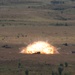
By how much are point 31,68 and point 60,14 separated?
7226 cm

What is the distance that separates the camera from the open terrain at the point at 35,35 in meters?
47.8

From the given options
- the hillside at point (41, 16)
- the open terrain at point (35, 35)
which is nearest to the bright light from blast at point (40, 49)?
the open terrain at point (35, 35)

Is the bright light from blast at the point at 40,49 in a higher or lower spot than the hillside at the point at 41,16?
higher

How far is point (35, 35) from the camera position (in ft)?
270

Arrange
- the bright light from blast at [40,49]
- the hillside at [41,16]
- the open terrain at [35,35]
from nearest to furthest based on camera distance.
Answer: the open terrain at [35,35] → the bright light from blast at [40,49] → the hillside at [41,16]

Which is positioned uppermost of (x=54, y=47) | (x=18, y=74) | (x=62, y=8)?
(x=18, y=74)

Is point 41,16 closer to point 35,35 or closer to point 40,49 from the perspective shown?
point 35,35

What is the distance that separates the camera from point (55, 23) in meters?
104

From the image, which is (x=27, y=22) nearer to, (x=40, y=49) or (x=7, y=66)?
(x=40, y=49)

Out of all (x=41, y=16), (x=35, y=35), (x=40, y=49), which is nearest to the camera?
(x=40, y=49)

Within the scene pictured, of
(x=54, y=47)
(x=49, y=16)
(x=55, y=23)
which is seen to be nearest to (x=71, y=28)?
(x=55, y=23)

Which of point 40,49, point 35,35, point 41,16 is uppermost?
point 40,49

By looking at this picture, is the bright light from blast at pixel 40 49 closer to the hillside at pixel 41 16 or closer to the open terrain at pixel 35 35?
the open terrain at pixel 35 35

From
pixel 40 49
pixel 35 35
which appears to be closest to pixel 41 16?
pixel 35 35
